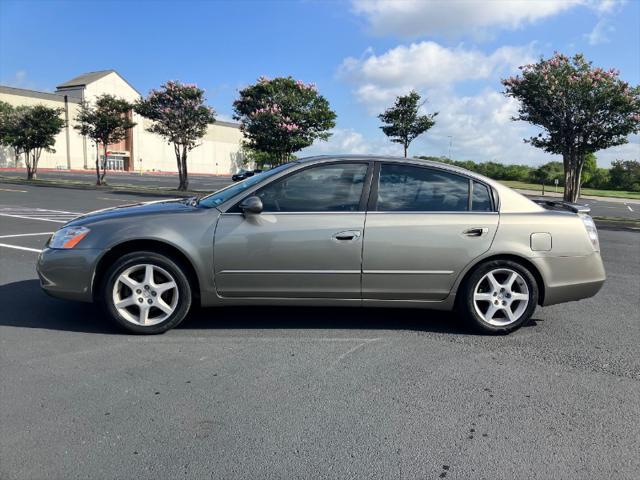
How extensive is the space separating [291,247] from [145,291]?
50.1 inches

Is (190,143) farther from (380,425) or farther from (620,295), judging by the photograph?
(380,425)

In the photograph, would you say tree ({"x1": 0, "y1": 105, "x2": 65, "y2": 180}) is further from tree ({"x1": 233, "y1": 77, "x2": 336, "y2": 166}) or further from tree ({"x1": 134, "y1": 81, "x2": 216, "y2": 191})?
tree ({"x1": 233, "y1": 77, "x2": 336, "y2": 166})

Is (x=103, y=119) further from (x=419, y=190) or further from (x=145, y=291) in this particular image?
(x=419, y=190)

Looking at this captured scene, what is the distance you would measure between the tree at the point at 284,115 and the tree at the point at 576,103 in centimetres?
923

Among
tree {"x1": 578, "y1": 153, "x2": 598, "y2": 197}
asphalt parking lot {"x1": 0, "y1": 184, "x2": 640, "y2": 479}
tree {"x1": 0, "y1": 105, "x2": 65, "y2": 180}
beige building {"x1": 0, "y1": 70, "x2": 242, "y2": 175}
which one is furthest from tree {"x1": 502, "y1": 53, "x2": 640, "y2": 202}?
beige building {"x1": 0, "y1": 70, "x2": 242, "y2": 175}

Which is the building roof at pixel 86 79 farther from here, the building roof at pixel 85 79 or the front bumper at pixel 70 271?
the front bumper at pixel 70 271

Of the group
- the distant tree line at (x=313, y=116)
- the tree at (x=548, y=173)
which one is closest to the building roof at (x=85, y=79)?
the distant tree line at (x=313, y=116)

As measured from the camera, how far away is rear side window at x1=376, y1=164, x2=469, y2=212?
4.36 meters

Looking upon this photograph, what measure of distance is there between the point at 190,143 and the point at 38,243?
20.2 meters

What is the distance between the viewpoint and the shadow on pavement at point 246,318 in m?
4.47

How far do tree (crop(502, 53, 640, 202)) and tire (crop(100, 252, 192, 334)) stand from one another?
653 inches

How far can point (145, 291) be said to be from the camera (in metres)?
4.16

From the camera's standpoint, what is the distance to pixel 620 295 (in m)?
6.16

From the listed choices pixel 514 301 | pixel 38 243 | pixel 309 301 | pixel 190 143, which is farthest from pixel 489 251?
pixel 190 143
